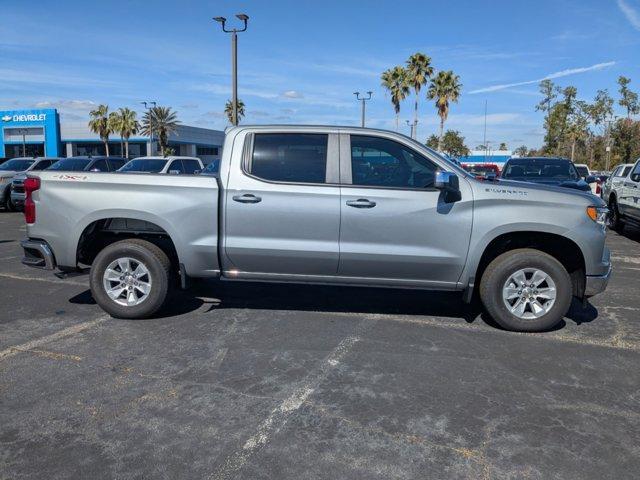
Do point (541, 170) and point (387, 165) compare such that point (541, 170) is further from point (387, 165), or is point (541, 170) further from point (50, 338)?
point (50, 338)

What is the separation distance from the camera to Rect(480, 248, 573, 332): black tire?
541cm

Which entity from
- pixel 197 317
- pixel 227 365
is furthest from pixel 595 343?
pixel 197 317

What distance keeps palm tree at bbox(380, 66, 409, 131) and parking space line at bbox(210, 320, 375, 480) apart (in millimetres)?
41573

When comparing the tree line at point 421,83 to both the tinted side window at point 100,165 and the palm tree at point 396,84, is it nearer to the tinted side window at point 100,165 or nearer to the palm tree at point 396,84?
the palm tree at point 396,84

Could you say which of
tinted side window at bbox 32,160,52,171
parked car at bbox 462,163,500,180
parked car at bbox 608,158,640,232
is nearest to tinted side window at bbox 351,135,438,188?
parked car at bbox 462,163,500,180

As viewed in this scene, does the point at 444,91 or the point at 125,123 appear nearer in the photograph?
the point at 444,91

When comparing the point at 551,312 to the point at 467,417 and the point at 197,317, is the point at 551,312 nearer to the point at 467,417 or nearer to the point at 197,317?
the point at 467,417

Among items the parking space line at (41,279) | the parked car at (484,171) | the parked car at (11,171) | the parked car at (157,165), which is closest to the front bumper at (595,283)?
the parked car at (484,171)

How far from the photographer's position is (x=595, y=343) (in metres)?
5.30

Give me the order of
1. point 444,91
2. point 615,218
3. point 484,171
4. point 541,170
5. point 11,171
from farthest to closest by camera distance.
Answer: point 444,91, point 484,171, point 11,171, point 615,218, point 541,170

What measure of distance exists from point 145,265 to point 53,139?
64326 mm

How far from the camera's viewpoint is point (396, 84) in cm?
4506

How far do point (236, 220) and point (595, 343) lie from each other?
363cm

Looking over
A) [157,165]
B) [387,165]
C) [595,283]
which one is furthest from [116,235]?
[157,165]
